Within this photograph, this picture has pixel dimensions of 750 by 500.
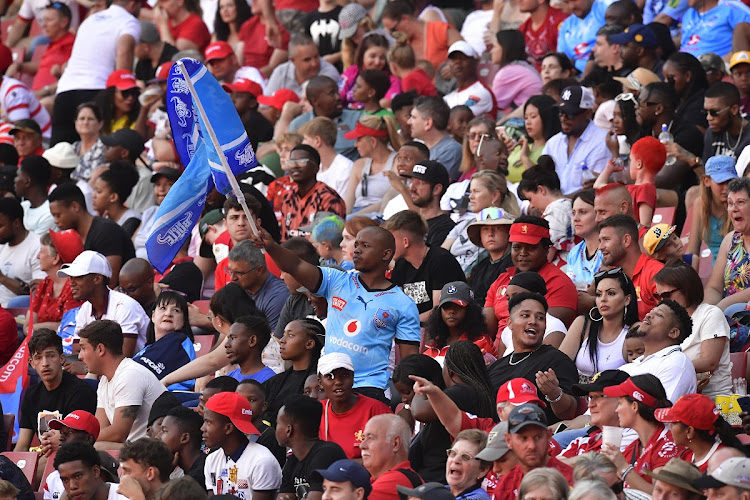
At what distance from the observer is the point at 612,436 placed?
718cm

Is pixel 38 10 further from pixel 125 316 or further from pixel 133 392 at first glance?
pixel 133 392

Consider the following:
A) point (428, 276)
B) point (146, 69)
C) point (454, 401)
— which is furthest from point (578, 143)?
point (146, 69)

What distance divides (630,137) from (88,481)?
5560 mm

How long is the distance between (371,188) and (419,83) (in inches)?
78.2

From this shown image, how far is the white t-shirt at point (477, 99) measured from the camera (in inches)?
536

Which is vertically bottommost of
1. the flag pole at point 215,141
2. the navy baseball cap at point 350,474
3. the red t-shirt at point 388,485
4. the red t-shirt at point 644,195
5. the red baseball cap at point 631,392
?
the red t-shirt at point 644,195

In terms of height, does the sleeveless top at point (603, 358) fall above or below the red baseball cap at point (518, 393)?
below

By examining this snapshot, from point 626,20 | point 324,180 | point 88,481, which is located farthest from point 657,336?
point 626,20

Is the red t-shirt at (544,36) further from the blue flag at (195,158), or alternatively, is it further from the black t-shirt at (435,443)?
the black t-shirt at (435,443)

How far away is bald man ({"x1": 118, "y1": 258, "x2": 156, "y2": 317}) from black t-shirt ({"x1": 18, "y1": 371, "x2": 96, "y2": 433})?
4.27 feet

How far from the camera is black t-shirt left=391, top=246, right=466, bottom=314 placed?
9.72 metres

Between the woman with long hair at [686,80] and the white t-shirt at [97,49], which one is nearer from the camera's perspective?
the woman with long hair at [686,80]

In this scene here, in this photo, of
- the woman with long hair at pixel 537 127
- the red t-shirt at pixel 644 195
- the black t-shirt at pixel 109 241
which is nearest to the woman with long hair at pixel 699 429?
the red t-shirt at pixel 644 195

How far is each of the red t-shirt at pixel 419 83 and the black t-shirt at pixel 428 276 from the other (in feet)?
14.6
